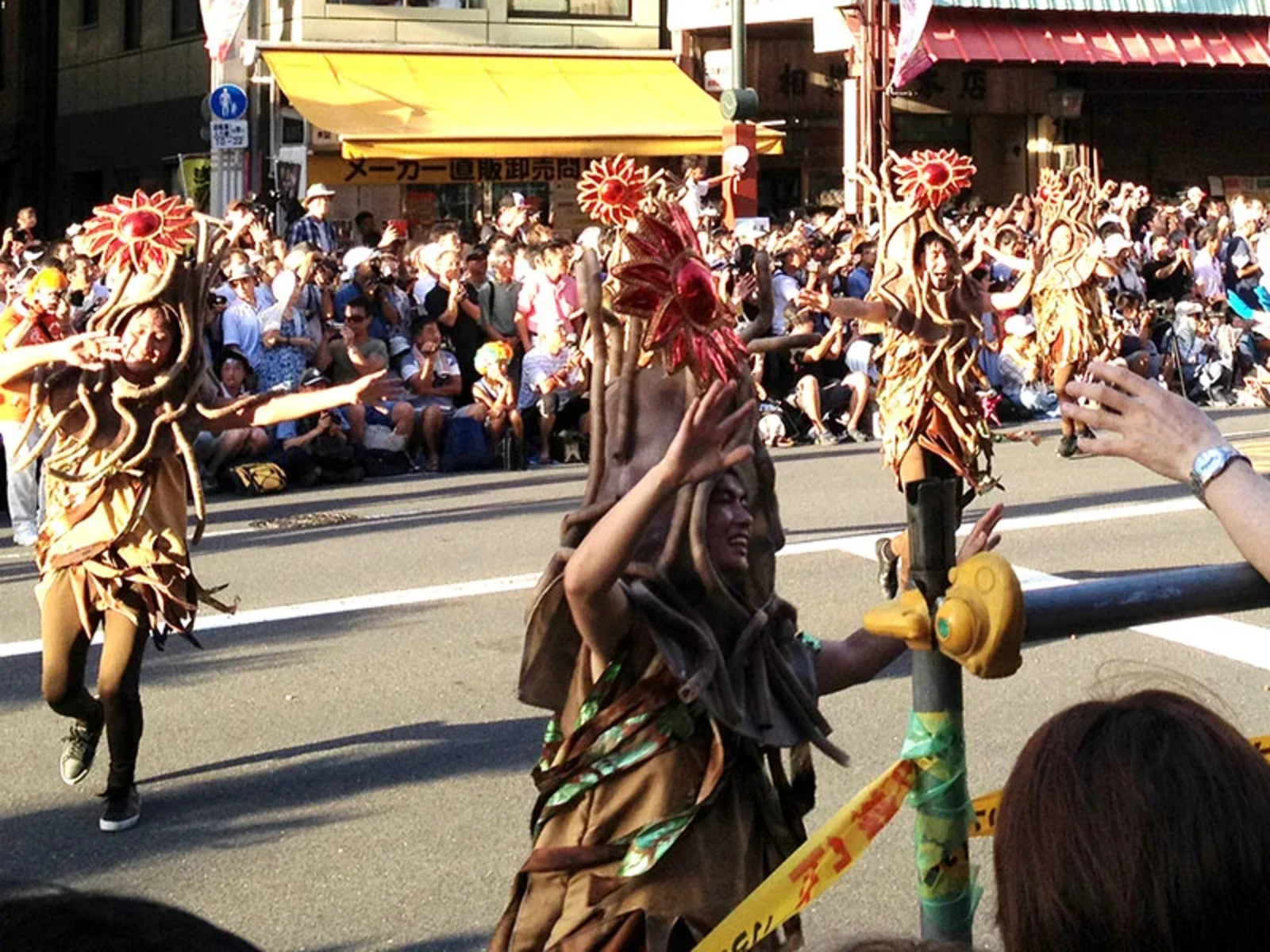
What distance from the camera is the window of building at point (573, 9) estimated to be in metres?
27.1

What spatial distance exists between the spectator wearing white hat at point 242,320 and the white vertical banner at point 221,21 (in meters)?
5.92

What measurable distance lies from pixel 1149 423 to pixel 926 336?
24.4 feet

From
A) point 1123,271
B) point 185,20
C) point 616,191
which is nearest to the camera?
point 616,191

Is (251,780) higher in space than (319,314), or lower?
lower

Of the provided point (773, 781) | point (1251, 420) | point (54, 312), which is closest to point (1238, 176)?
point (1251, 420)

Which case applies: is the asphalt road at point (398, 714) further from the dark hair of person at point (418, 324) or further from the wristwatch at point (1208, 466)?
the dark hair of person at point (418, 324)

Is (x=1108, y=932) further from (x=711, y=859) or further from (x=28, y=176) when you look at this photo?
(x=28, y=176)

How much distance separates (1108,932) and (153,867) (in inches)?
190

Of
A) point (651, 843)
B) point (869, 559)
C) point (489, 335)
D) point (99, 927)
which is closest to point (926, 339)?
point (869, 559)

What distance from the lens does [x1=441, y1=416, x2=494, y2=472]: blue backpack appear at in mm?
15531

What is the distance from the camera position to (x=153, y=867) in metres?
6.19

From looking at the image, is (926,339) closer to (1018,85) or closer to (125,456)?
(125,456)

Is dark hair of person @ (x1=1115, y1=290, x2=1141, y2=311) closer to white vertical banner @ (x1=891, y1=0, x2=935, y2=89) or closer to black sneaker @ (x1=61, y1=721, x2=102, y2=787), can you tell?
white vertical banner @ (x1=891, y1=0, x2=935, y2=89)

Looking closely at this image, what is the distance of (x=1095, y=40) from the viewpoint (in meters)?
28.1
